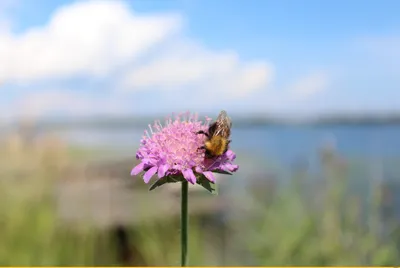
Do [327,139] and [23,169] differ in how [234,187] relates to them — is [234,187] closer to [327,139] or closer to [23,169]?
[327,139]

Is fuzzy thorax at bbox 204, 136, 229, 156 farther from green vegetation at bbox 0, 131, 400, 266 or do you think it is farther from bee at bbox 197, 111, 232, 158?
green vegetation at bbox 0, 131, 400, 266

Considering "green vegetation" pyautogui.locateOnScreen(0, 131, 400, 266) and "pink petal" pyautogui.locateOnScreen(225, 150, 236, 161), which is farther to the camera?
"green vegetation" pyautogui.locateOnScreen(0, 131, 400, 266)

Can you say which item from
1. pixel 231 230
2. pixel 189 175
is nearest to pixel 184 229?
pixel 189 175

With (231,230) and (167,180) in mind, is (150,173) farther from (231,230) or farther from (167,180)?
(231,230)

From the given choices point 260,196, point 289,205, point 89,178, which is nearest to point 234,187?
point 260,196

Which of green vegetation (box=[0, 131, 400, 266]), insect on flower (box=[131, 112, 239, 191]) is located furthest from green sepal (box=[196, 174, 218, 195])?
green vegetation (box=[0, 131, 400, 266])

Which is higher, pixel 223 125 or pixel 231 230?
pixel 223 125
